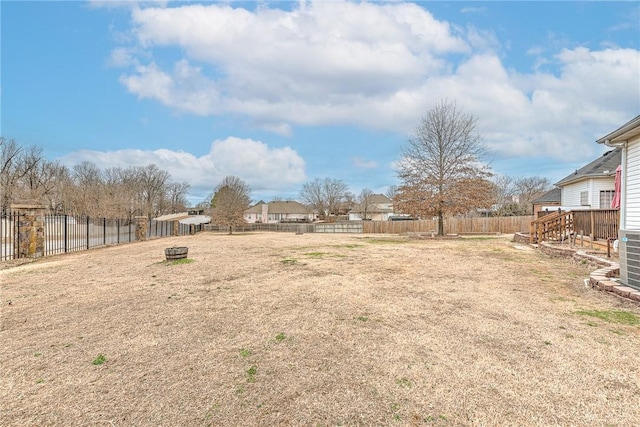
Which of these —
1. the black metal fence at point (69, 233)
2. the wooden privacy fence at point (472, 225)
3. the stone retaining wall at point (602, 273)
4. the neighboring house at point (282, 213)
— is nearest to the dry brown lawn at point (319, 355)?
the stone retaining wall at point (602, 273)

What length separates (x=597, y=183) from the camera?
16609 millimetres

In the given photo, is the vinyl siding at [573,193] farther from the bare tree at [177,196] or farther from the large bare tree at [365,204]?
the bare tree at [177,196]

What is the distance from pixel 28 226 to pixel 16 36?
5.95 metres

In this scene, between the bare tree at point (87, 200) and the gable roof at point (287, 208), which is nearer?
the bare tree at point (87, 200)

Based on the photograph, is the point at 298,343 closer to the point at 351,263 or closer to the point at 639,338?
the point at 639,338

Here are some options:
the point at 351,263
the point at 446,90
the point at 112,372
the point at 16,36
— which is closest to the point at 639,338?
the point at 112,372

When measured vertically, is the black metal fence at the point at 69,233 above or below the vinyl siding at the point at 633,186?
below

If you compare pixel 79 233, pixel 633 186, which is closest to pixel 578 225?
pixel 633 186

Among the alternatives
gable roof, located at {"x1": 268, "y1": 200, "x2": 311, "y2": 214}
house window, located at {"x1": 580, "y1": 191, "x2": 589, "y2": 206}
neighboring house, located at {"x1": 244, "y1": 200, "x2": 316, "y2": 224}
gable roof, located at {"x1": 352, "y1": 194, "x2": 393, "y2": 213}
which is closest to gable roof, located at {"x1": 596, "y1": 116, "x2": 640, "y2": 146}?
house window, located at {"x1": 580, "y1": 191, "x2": 589, "y2": 206}

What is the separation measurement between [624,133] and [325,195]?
Answer: 5337cm

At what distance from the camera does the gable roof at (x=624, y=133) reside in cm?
558

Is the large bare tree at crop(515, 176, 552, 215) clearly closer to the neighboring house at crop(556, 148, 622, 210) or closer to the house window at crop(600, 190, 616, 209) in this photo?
the neighboring house at crop(556, 148, 622, 210)

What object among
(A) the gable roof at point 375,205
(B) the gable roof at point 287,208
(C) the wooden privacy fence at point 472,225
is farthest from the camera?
(B) the gable roof at point 287,208

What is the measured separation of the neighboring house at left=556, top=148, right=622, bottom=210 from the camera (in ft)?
53.4
